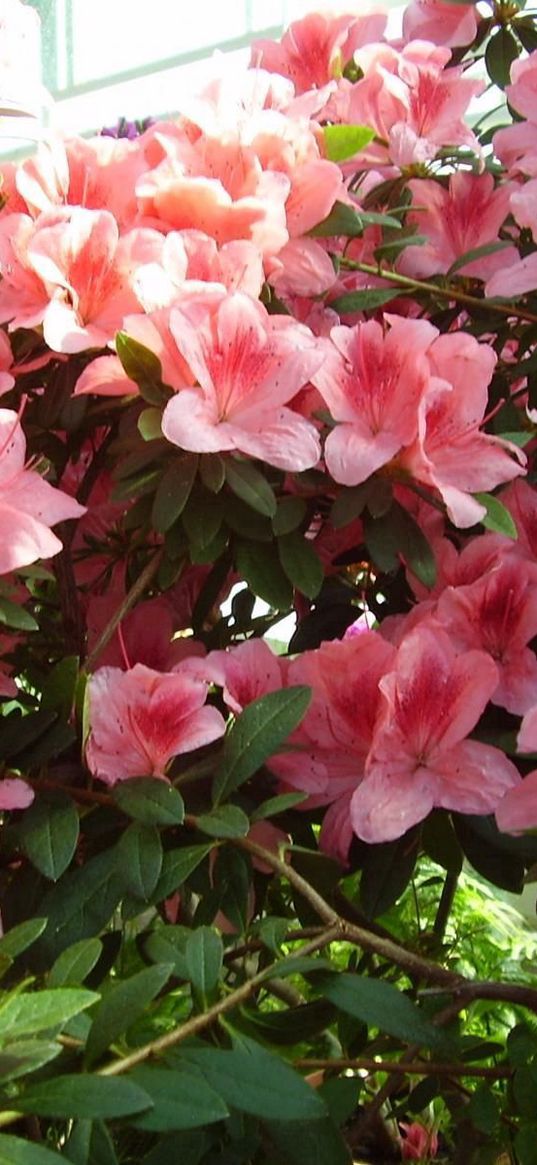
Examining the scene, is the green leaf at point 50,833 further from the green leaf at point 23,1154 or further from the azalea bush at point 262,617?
the green leaf at point 23,1154

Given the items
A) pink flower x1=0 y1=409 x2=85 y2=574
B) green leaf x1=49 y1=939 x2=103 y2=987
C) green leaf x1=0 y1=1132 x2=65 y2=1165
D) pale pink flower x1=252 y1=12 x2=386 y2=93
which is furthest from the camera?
pale pink flower x1=252 y1=12 x2=386 y2=93

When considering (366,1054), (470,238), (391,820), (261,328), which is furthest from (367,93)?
(366,1054)

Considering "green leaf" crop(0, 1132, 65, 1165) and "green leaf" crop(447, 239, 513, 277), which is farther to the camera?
"green leaf" crop(447, 239, 513, 277)

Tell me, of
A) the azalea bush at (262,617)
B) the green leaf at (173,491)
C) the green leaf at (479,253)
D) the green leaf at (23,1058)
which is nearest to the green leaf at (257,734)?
the azalea bush at (262,617)

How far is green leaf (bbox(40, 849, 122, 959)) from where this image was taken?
58cm

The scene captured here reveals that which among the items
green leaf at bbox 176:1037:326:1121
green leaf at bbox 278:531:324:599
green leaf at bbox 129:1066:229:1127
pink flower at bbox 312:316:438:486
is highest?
pink flower at bbox 312:316:438:486

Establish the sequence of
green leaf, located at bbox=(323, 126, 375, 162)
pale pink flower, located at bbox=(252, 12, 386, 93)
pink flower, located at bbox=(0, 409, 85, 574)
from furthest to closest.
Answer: pale pink flower, located at bbox=(252, 12, 386, 93), green leaf, located at bbox=(323, 126, 375, 162), pink flower, located at bbox=(0, 409, 85, 574)

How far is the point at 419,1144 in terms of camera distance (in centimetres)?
101

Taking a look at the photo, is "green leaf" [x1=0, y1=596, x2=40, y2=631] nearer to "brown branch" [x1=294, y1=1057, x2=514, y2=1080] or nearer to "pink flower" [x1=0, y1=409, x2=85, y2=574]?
"pink flower" [x1=0, y1=409, x2=85, y2=574]

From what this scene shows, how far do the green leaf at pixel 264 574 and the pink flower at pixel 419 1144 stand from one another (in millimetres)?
570

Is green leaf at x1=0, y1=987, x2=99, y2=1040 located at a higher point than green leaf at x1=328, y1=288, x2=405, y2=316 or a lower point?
lower

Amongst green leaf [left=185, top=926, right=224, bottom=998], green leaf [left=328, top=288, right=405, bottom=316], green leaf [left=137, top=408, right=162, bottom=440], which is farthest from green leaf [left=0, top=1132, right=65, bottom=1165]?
green leaf [left=328, top=288, right=405, bottom=316]

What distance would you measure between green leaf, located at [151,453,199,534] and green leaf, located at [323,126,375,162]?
26 centimetres

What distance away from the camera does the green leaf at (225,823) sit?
1.82 feet
